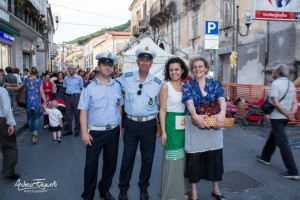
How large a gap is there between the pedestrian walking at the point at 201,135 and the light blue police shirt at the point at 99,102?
92cm

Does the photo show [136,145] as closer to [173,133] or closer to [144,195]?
[173,133]

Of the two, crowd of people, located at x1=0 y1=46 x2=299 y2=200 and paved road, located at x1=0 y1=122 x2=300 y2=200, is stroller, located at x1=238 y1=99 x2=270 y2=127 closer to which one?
paved road, located at x1=0 y1=122 x2=300 y2=200

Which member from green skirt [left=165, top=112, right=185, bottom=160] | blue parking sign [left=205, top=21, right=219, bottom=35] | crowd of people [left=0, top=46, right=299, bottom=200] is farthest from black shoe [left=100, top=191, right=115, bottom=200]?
blue parking sign [left=205, top=21, right=219, bottom=35]

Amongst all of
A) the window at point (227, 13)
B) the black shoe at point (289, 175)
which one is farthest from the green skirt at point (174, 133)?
the window at point (227, 13)

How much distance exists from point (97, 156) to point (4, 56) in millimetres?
15380

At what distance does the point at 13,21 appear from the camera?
593 inches

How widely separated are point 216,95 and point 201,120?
1.55 feet

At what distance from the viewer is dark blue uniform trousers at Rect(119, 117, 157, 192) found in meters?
3.86

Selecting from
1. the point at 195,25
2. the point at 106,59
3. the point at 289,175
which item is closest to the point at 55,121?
the point at 106,59

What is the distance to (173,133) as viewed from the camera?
3.77m

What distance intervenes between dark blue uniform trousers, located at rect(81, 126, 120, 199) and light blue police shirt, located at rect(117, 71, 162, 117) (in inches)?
14.7

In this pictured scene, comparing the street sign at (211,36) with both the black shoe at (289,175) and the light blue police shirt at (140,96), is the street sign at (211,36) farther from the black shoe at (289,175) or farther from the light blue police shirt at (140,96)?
the light blue police shirt at (140,96)

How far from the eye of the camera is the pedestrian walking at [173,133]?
375cm

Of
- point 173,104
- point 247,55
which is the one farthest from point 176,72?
point 247,55
